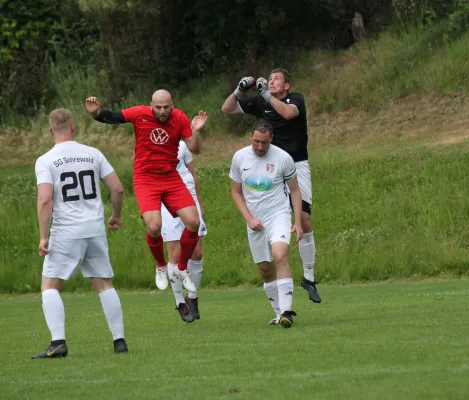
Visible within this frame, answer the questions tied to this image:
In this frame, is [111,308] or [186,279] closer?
[111,308]

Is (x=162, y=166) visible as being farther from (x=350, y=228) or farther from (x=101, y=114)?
(x=350, y=228)

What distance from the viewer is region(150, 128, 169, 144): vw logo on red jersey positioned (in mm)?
13375

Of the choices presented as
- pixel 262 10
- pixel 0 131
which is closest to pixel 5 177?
pixel 0 131

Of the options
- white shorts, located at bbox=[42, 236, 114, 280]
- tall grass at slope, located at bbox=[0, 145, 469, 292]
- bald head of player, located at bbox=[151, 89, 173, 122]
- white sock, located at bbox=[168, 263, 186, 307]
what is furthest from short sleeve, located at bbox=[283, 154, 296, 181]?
tall grass at slope, located at bbox=[0, 145, 469, 292]

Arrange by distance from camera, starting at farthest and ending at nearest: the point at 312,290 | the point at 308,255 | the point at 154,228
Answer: the point at 308,255 → the point at 312,290 → the point at 154,228

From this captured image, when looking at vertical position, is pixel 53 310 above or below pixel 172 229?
below

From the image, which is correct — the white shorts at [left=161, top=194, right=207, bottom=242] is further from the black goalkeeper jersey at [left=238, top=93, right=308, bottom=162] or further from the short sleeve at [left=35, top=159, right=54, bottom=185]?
the short sleeve at [left=35, top=159, right=54, bottom=185]

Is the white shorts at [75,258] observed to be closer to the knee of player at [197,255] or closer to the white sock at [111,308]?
the white sock at [111,308]

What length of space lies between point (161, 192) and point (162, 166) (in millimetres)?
283

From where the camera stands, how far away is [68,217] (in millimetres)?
10562

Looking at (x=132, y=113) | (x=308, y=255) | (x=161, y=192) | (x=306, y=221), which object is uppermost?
(x=132, y=113)

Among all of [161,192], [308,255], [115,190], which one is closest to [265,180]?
[161,192]

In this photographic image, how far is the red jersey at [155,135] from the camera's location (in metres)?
13.4

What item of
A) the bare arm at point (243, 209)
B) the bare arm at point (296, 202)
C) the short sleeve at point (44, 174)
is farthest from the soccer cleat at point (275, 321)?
the short sleeve at point (44, 174)
